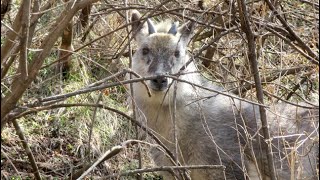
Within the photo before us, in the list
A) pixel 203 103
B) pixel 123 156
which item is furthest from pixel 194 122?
pixel 123 156

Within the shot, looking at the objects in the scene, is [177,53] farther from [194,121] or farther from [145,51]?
[194,121]

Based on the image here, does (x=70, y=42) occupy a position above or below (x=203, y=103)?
above

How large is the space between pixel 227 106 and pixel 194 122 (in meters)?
0.37

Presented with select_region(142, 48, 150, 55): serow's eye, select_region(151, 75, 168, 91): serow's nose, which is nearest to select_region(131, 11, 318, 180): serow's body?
select_region(142, 48, 150, 55): serow's eye

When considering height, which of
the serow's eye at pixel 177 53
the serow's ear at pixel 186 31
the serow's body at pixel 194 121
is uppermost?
the serow's ear at pixel 186 31

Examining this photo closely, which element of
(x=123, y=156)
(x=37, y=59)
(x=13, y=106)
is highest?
(x=37, y=59)

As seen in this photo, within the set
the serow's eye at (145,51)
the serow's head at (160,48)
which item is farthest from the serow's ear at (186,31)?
the serow's eye at (145,51)

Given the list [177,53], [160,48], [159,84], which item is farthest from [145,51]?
[159,84]

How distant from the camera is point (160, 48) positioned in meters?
5.23

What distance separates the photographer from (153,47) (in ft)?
17.2

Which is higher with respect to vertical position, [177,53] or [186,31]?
[186,31]

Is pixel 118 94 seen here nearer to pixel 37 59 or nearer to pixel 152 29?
pixel 152 29

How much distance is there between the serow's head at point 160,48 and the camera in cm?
508

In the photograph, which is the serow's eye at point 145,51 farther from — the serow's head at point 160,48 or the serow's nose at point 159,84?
the serow's nose at point 159,84
